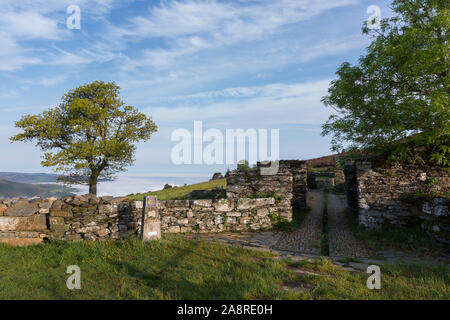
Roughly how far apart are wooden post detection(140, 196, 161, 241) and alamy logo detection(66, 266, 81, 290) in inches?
84.0

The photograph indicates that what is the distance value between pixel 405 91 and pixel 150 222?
36.2ft

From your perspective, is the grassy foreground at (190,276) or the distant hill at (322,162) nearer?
the grassy foreground at (190,276)

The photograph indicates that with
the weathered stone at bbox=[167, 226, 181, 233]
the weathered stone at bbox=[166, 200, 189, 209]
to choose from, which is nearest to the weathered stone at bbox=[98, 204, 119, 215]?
the weathered stone at bbox=[166, 200, 189, 209]

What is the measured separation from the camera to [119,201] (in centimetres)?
954

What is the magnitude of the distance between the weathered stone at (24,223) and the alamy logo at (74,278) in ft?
11.2

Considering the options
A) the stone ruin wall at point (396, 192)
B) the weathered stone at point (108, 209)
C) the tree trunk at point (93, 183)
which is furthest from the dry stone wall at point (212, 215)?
the tree trunk at point (93, 183)

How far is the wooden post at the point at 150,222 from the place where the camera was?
8.12m

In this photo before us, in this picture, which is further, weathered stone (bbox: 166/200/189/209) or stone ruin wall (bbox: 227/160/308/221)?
stone ruin wall (bbox: 227/160/308/221)

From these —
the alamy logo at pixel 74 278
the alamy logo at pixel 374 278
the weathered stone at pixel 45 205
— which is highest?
the weathered stone at pixel 45 205

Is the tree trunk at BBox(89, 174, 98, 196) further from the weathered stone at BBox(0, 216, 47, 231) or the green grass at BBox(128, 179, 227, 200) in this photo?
the weathered stone at BBox(0, 216, 47, 231)

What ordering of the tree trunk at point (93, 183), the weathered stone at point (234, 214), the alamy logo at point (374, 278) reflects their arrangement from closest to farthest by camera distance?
the alamy logo at point (374, 278) < the weathered stone at point (234, 214) < the tree trunk at point (93, 183)

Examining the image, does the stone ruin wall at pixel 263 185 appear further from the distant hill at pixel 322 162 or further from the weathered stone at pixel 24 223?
the distant hill at pixel 322 162

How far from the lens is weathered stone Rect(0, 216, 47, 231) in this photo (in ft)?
28.1

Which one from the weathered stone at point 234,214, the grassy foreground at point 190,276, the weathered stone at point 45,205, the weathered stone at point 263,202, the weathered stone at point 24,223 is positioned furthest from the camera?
the weathered stone at point 263,202
